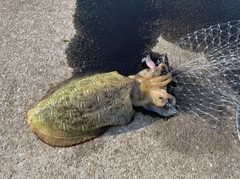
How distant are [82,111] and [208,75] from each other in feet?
7.92

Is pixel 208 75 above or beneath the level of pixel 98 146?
above

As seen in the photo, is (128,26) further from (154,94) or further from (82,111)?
(82,111)

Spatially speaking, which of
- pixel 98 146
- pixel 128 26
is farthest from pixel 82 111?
pixel 128 26

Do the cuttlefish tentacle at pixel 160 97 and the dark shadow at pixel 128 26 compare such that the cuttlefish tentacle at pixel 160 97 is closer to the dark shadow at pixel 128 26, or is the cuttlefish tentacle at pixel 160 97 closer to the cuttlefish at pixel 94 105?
the cuttlefish at pixel 94 105

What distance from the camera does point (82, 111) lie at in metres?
4.02

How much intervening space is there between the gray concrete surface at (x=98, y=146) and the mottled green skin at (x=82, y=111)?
0.16 meters

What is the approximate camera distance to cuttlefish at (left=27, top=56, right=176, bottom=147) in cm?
394

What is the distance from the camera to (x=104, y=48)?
524 cm

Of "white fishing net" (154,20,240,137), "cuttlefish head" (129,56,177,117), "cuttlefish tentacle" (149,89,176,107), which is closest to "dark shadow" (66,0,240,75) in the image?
"white fishing net" (154,20,240,137)

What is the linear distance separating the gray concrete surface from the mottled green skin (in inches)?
6.2

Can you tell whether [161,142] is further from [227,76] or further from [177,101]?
[227,76]

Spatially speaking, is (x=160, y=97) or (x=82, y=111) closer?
(x=82, y=111)

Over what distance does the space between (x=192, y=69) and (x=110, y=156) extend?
86.6 inches

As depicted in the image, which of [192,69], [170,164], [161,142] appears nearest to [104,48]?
[192,69]
